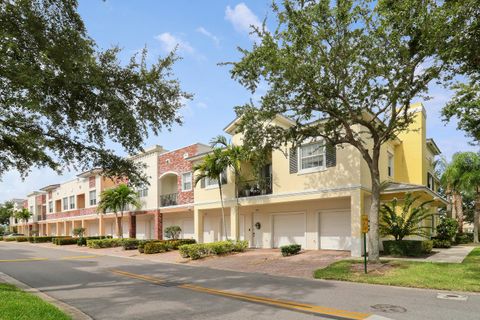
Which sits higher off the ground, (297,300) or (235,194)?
(235,194)

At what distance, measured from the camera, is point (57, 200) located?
60.3 metres

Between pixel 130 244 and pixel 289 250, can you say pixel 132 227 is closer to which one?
pixel 130 244

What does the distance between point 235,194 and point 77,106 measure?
15640 mm

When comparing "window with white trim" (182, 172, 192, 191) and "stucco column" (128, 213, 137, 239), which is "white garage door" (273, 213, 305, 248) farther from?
"stucco column" (128, 213, 137, 239)

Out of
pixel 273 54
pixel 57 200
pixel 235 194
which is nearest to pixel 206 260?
pixel 235 194

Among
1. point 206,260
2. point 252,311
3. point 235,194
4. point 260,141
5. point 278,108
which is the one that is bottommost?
point 206,260

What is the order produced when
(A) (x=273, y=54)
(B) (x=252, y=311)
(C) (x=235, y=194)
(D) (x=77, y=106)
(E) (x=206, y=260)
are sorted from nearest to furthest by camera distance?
(B) (x=252, y=311) → (D) (x=77, y=106) → (A) (x=273, y=54) → (E) (x=206, y=260) → (C) (x=235, y=194)

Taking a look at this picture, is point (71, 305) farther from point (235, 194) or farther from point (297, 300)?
point (235, 194)

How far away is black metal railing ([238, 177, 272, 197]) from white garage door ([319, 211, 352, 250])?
368 centimetres

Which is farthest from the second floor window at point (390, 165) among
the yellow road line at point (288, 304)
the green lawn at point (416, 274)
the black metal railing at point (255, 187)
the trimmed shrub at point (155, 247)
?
the yellow road line at point (288, 304)

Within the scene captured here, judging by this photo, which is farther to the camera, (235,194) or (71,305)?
(235,194)

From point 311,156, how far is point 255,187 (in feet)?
16.5

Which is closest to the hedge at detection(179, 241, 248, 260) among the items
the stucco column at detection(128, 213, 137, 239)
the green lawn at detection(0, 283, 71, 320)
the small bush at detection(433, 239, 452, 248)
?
the small bush at detection(433, 239, 452, 248)

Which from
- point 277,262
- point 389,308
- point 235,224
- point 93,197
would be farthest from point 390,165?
point 93,197
